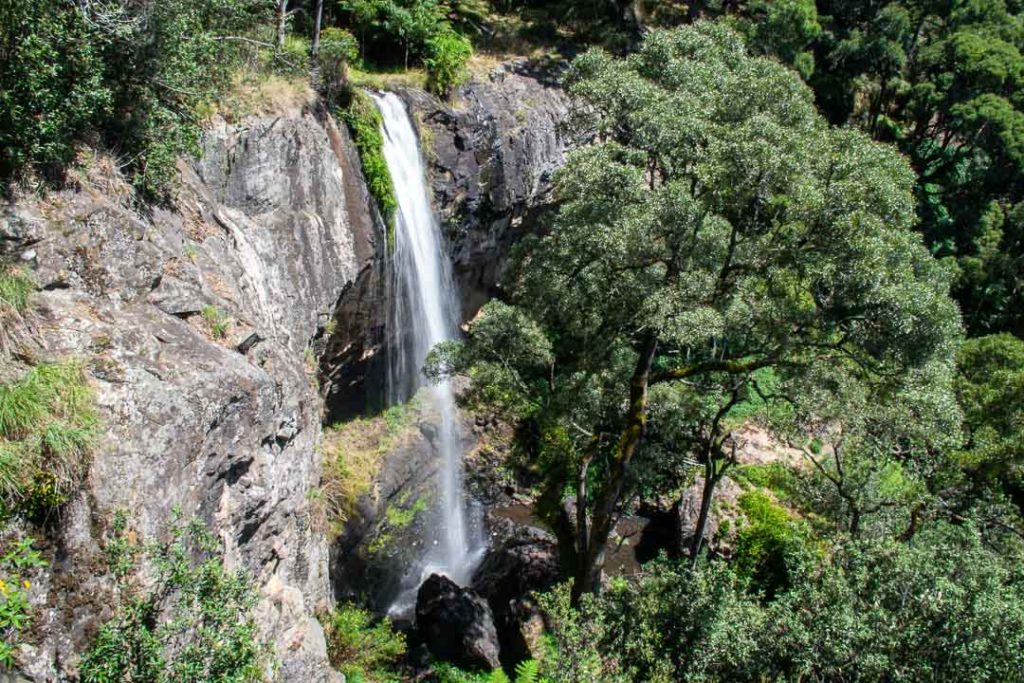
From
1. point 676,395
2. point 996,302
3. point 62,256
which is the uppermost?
point 62,256

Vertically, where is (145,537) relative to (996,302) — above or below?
above

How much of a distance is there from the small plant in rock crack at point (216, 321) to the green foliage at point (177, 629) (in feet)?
11.1

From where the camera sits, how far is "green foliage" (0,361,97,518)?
6.60m

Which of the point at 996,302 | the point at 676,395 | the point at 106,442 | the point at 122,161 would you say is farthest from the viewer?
the point at 996,302

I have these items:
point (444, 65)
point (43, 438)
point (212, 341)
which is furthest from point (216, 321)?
point (444, 65)

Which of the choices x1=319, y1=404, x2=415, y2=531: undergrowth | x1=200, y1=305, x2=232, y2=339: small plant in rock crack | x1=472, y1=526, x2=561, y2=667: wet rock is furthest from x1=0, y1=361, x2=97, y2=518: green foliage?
x1=319, y1=404, x2=415, y2=531: undergrowth

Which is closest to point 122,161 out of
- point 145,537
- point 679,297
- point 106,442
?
point 106,442

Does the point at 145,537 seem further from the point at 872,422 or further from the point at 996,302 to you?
the point at 996,302

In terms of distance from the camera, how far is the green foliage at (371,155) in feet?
62.8

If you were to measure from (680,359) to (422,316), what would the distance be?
23.9ft

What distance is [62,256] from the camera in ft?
28.8

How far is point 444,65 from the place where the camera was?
23.5 metres

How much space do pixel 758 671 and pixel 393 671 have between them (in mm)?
6712

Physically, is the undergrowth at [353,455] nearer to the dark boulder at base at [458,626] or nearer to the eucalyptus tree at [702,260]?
the dark boulder at base at [458,626]
